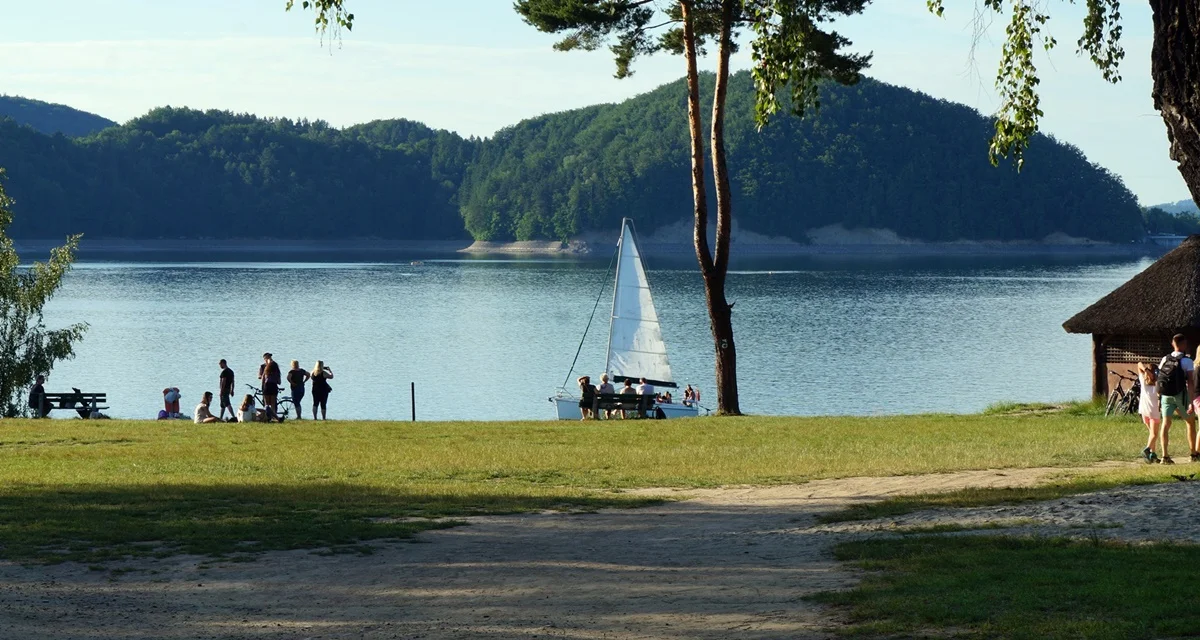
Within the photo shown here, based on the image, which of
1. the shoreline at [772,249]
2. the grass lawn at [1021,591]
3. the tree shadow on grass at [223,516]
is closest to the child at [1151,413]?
the tree shadow on grass at [223,516]

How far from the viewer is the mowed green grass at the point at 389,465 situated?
36.3 feet

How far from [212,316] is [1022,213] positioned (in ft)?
434

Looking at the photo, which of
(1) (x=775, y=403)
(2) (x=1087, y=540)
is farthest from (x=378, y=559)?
(1) (x=775, y=403)

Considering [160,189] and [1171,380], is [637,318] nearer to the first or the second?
[1171,380]

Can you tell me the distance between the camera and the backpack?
590 inches

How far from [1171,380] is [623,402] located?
504 inches

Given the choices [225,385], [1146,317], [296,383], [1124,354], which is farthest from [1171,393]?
[225,385]

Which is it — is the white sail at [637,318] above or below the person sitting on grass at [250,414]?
above

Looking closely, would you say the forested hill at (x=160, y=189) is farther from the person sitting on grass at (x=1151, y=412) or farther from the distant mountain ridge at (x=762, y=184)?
the person sitting on grass at (x=1151, y=412)

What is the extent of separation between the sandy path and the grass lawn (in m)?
0.36

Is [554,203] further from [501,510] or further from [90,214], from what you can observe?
[501,510]

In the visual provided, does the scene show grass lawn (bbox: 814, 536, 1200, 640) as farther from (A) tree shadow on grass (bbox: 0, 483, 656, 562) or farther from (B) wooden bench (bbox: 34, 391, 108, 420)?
(B) wooden bench (bbox: 34, 391, 108, 420)

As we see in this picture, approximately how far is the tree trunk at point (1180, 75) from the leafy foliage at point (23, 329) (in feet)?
104

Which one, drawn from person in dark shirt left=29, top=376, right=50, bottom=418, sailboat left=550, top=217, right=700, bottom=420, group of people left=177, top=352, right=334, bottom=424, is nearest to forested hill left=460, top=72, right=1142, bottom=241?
sailboat left=550, top=217, right=700, bottom=420
